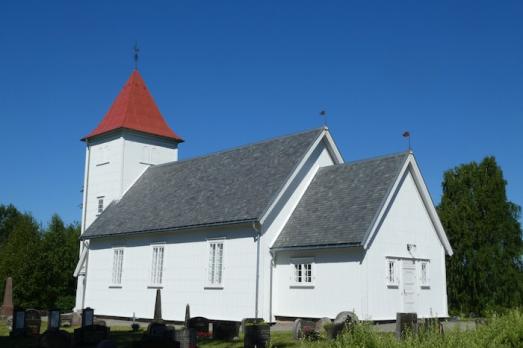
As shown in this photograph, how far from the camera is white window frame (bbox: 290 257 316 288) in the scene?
989 inches

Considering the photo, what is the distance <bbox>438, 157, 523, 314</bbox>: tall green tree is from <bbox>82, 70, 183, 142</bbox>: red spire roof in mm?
17660

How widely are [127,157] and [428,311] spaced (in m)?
20.3

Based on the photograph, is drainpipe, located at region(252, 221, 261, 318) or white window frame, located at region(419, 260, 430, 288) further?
white window frame, located at region(419, 260, 430, 288)

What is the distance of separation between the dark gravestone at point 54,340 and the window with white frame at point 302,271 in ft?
37.7

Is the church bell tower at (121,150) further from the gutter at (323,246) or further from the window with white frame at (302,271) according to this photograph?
the window with white frame at (302,271)

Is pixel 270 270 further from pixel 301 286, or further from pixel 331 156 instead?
pixel 331 156

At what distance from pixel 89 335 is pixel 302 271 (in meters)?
9.89

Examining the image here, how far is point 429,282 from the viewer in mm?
27188

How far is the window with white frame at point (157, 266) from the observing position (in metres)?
30.4

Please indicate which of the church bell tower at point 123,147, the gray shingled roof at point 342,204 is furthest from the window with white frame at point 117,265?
the gray shingled roof at point 342,204

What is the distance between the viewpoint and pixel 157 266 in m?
30.6

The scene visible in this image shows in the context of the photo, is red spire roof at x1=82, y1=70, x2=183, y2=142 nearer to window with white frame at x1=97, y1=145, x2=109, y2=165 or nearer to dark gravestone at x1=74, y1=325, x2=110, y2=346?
window with white frame at x1=97, y1=145, x2=109, y2=165

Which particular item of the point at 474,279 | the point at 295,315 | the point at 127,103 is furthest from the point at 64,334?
the point at 127,103

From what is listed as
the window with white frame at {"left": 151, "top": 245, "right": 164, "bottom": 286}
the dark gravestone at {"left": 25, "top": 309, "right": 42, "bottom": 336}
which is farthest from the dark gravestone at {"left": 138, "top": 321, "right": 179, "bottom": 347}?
the window with white frame at {"left": 151, "top": 245, "right": 164, "bottom": 286}
